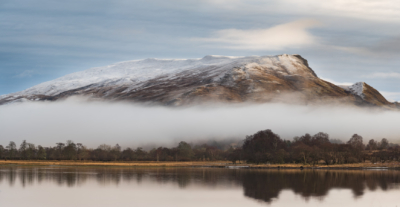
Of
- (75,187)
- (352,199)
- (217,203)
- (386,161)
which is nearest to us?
(217,203)

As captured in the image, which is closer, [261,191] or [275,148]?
[261,191]

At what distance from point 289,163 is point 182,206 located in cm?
12258

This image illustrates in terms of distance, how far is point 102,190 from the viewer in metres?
71.5

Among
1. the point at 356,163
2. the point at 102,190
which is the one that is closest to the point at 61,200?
the point at 102,190

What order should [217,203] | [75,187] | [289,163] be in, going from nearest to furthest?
[217,203] → [75,187] → [289,163]

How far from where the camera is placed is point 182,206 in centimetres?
5372

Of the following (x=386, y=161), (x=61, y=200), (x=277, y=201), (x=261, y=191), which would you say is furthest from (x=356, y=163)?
(x=61, y=200)

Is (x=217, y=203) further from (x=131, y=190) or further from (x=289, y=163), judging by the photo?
(x=289, y=163)

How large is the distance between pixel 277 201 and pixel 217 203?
28.1 ft

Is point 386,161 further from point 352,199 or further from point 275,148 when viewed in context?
point 352,199

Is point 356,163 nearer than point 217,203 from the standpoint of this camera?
No

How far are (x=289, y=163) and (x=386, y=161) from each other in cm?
4932

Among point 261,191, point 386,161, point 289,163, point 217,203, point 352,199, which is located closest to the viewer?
point 217,203

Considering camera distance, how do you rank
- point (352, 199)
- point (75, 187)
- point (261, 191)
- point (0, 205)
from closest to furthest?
point (0, 205), point (352, 199), point (261, 191), point (75, 187)
